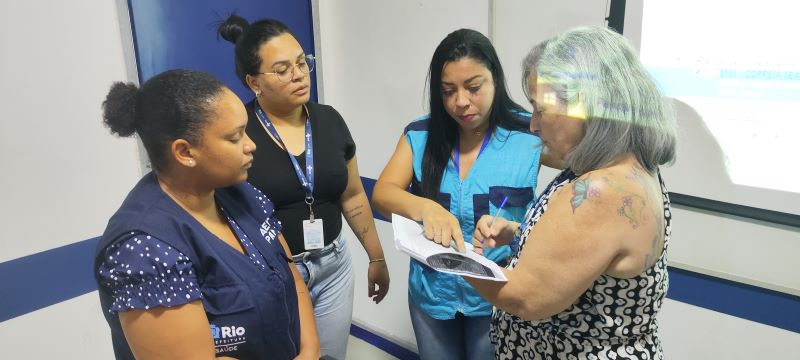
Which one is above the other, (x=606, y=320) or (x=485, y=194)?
(x=485, y=194)

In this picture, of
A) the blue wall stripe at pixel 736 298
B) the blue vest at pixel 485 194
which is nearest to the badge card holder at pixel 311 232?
the blue vest at pixel 485 194

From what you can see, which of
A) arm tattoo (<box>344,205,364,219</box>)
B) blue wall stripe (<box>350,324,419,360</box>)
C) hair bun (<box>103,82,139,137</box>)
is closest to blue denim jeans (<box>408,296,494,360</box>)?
arm tattoo (<box>344,205,364,219</box>)

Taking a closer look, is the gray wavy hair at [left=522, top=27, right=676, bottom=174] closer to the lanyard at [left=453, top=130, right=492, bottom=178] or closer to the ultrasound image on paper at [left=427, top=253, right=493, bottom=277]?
the ultrasound image on paper at [left=427, top=253, right=493, bottom=277]

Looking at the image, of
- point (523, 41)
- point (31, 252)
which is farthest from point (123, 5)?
point (523, 41)

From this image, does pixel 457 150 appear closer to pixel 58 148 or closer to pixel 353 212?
pixel 353 212

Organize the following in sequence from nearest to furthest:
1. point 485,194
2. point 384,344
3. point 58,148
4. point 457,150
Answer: point 485,194, point 457,150, point 58,148, point 384,344

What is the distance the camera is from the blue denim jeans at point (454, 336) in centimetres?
163

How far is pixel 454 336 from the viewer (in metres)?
1.70

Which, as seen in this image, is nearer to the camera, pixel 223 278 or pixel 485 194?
pixel 223 278

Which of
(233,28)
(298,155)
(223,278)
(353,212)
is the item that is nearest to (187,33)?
(233,28)

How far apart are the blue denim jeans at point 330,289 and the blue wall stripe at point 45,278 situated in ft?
3.44

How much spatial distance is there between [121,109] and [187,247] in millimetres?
338

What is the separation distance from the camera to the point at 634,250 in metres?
0.98

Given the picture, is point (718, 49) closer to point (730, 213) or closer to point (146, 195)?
point (730, 213)
